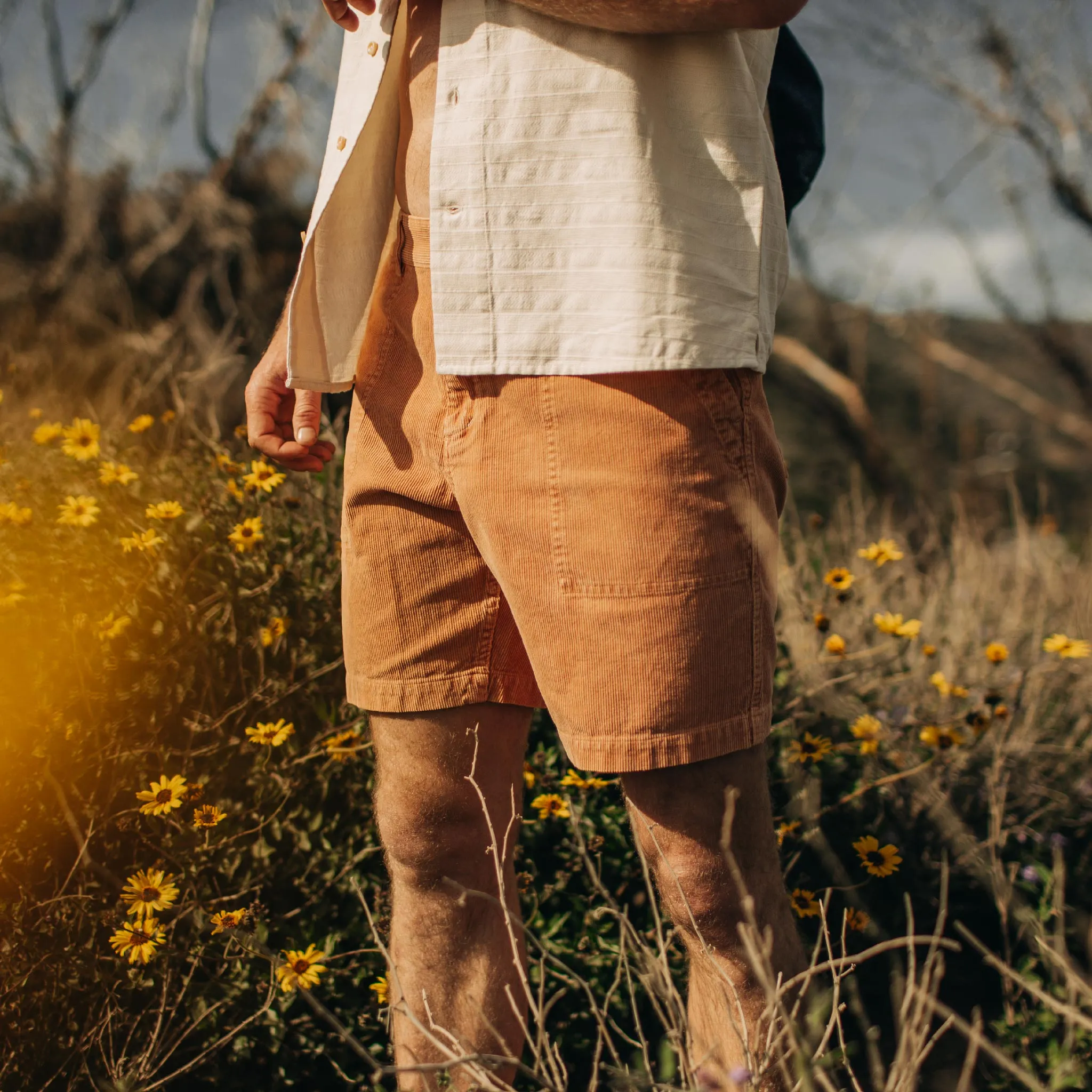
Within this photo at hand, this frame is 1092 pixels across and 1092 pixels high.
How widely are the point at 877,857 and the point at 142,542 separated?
1.53 metres

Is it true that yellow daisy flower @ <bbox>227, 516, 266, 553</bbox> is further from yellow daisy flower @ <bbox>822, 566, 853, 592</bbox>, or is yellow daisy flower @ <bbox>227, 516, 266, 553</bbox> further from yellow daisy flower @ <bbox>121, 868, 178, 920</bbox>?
yellow daisy flower @ <bbox>822, 566, 853, 592</bbox>

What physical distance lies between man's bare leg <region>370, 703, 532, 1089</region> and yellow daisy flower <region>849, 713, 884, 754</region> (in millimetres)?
1007

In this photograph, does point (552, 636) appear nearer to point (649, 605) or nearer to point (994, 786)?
point (649, 605)

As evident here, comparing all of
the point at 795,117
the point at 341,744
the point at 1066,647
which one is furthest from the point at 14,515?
the point at 1066,647

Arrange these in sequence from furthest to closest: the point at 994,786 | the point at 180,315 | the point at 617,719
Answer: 1. the point at 180,315
2. the point at 994,786
3. the point at 617,719

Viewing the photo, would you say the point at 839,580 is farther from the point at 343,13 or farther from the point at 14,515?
the point at 14,515

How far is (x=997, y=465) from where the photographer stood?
11.8 m

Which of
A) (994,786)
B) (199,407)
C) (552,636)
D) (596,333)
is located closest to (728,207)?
(596,333)

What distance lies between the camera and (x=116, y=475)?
2172 mm

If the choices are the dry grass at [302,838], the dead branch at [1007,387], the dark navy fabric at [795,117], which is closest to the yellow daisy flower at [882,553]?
the dry grass at [302,838]

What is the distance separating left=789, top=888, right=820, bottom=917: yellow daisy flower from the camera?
1.92 meters

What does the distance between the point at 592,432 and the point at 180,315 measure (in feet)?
20.9

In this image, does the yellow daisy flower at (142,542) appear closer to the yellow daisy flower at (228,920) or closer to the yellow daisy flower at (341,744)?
the yellow daisy flower at (341,744)

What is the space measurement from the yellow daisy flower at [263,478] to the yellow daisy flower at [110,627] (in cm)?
37
